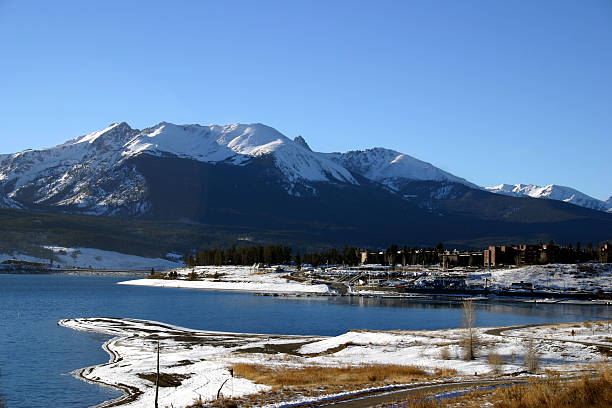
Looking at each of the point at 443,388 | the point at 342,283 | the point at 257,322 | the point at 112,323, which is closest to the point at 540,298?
the point at 342,283

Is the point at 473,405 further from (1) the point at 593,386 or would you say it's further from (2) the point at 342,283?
(2) the point at 342,283

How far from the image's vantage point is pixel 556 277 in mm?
179875

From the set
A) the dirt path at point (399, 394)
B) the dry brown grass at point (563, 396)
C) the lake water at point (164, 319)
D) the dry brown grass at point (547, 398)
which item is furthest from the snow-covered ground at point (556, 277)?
Result: the dry brown grass at point (563, 396)

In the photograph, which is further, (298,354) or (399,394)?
(298,354)

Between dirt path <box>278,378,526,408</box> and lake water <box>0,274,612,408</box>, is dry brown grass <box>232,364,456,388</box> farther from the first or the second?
lake water <box>0,274,612,408</box>

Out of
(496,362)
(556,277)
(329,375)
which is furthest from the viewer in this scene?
(556,277)

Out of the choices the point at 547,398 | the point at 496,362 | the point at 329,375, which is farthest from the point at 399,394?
the point at 496,362

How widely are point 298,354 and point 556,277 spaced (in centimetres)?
13298

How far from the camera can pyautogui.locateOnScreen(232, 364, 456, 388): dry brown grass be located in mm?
46188

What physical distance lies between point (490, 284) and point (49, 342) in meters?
129

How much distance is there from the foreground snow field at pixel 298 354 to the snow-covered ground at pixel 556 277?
9695 cm

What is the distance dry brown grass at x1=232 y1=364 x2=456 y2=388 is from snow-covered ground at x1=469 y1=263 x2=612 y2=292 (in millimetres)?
130372

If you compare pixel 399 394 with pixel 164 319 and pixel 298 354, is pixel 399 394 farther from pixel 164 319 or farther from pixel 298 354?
pixel 164 319

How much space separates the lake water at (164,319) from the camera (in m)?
52.7
